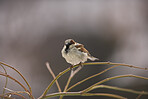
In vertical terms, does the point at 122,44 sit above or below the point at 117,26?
below

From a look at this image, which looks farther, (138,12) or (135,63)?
(138,12)

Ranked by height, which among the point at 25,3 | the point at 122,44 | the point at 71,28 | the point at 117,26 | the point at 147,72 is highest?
the point at 25,3

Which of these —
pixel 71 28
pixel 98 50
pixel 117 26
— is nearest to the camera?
pixel 98 50

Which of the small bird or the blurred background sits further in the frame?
the blurred background

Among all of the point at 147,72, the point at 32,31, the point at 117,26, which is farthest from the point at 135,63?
the point at 32,31

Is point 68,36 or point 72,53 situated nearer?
point 72,53

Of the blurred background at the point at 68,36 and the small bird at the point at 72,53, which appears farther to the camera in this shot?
the blurred background at the point at 68,36

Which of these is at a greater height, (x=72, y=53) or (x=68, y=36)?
(x=68, y=36)

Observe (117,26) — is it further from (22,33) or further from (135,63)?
(22,33)
